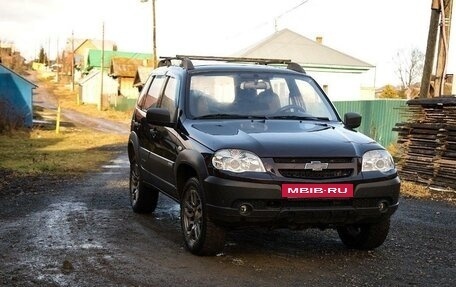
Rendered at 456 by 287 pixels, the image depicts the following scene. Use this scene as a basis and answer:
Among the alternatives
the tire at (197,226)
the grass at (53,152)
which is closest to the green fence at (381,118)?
the grass at (53,152)

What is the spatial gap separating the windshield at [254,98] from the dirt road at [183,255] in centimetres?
137

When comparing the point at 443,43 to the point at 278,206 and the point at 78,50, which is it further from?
the point at 78,50

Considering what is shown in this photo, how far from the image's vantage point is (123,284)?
477 cm

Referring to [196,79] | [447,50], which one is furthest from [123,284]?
[447,50]

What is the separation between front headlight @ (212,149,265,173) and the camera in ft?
17.2

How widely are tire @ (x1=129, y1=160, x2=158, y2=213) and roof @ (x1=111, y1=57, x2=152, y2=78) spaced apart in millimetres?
63551

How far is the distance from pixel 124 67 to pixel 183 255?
68.3 metres

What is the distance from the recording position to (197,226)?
18.9 feet

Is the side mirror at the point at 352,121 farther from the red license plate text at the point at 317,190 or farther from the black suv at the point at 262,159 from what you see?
the red license plate text at the point at 317,190

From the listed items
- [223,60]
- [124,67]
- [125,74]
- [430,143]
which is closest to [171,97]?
[223,60]

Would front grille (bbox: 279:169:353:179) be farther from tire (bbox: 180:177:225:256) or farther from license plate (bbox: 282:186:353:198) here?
tire (bbox: 180:177:225:256)

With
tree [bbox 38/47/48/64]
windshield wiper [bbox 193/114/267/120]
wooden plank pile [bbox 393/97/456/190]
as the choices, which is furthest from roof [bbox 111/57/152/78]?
tree [bbox 38/47/48/64]

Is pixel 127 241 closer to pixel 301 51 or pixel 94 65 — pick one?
pixel 301 51

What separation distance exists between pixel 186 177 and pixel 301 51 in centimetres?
3847
